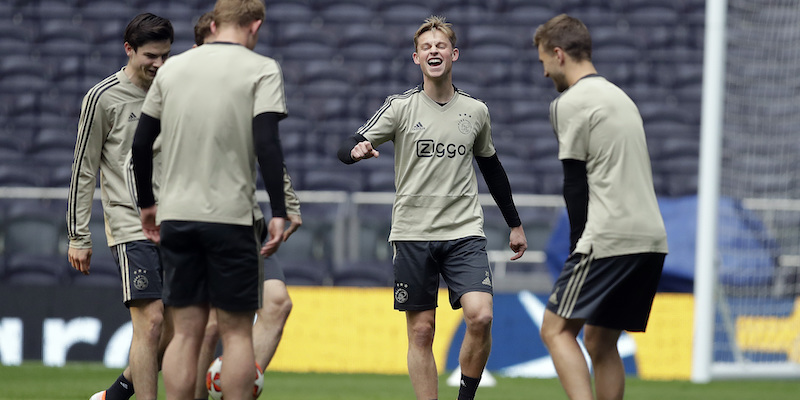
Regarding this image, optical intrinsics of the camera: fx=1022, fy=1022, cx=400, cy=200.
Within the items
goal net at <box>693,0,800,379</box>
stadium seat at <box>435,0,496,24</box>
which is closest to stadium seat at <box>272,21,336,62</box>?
stadium seat at <box>435,0,496,24</box>

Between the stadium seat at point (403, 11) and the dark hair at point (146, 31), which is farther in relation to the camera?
the stadium seat at point (403, 11)

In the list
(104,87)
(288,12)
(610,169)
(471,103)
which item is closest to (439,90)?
(471,103)

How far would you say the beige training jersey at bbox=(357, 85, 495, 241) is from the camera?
5219mm

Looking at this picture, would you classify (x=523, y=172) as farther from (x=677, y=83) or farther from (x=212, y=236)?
(x=212, y=236)

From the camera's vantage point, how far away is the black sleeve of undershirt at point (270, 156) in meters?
3.94

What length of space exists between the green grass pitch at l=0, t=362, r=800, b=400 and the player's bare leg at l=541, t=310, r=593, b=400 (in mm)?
2882

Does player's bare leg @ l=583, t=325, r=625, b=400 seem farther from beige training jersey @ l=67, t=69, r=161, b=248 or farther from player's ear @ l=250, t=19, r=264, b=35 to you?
beige training jersey @ l=67, t=69, r=161, b=248

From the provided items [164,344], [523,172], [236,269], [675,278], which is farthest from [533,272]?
[236,269]

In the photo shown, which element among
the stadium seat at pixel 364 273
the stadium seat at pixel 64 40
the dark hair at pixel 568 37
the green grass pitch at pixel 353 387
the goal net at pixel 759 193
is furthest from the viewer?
the stadium seat at pixel 64 40

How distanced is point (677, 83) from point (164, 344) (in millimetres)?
10848

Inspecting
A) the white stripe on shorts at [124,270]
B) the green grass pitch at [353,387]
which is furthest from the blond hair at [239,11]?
the green grass pitch at [353,387]

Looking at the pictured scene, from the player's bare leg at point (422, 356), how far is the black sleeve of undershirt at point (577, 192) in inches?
44.0

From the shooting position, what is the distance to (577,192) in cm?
432

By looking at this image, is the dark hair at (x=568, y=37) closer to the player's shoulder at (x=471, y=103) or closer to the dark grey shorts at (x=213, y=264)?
the player's shoulder at (x=471, y=103)
